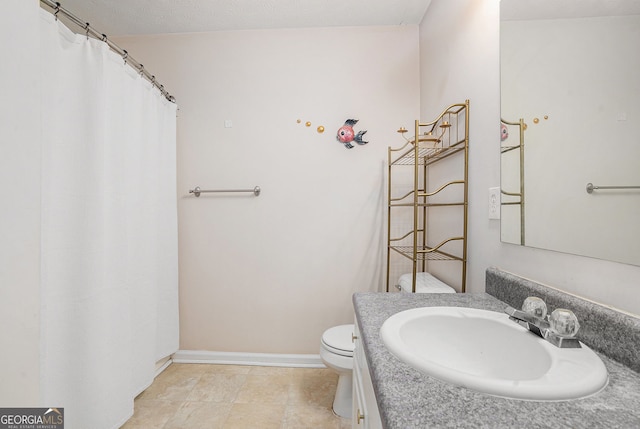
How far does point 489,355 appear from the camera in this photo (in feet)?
2.30

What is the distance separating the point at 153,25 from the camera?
1.87m

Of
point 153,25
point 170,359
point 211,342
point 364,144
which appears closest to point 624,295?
point 364,144

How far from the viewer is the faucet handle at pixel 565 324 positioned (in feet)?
1.82

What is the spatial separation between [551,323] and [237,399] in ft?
5.33

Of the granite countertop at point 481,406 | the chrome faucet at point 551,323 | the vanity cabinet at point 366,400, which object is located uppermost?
the chrome faucet at point 551,323

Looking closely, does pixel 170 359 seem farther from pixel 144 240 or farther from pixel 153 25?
pixel 153 25

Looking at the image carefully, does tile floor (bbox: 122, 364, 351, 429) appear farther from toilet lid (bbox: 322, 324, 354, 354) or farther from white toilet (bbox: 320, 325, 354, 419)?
toilet lid (bbox: 322, 324, 354, 354)

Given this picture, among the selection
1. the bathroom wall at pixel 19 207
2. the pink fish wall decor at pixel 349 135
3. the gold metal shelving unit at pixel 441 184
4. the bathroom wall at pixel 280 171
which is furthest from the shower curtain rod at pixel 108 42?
the gold metal shelving unit at pixel 441 184

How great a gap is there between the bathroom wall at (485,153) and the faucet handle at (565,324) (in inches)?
5.8

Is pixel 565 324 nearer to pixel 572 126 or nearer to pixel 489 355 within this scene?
pixel 489 355

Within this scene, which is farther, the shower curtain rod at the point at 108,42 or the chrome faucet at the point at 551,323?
the shower curtain rod at the point at 108,42

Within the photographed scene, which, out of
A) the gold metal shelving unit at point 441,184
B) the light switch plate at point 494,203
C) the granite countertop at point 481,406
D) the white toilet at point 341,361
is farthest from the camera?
the white toilet at point 341,361

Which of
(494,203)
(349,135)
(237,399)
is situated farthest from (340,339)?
(349,135)

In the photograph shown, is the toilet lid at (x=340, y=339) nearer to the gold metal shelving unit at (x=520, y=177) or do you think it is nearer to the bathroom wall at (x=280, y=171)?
the bathroom wall at (x=280, y=171)
